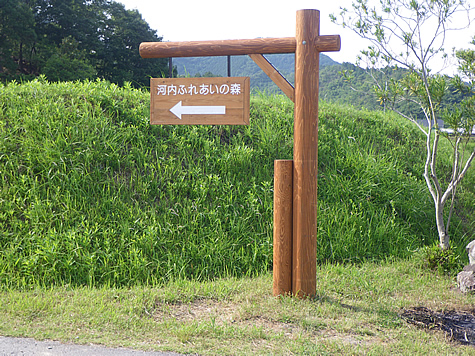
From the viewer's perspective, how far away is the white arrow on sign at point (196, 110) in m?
4.40

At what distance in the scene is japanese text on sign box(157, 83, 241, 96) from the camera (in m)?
4.37

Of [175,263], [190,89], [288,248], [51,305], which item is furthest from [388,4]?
[51,305]

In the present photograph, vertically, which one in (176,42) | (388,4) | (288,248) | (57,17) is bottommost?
(288,248)

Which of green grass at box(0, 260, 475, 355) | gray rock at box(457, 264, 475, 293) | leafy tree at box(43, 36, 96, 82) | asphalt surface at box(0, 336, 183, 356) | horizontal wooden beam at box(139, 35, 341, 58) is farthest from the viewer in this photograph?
leafy tree at box(43, 36, 96, 82)

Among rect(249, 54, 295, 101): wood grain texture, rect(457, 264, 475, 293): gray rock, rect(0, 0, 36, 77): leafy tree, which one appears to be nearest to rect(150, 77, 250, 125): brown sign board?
rect(249, 54, 295, 101): wood grain texture

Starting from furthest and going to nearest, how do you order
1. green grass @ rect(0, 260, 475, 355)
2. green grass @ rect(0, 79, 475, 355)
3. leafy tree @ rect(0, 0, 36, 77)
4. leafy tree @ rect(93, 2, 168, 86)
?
leafy tree @ rect(93, 2, 168, 86), leafy tree @ rect(0, 0, 36, 77), green grass @ rect(0, 79, 475, 355), green grass @ rect(0, 260, 475, 355)

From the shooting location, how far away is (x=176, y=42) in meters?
4.54

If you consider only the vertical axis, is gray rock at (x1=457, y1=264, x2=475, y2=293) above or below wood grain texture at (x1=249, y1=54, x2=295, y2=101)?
below

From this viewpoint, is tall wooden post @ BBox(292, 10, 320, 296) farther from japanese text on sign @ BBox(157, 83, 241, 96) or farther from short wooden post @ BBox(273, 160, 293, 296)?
japanese text on sign @ BBox(157, 83, 241, 96)

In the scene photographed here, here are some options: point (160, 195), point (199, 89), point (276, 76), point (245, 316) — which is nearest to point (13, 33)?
point (160, 195)

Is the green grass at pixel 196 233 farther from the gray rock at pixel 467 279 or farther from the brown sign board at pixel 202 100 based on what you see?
the brown sign board at pixel 202 100

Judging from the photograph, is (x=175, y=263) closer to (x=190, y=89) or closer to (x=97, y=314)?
(x=97, y=314)

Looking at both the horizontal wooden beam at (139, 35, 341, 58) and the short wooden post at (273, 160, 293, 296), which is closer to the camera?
the horizontal wooden beam at (139, 35, 341, 58)

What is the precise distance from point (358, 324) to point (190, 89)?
3.12 meters
